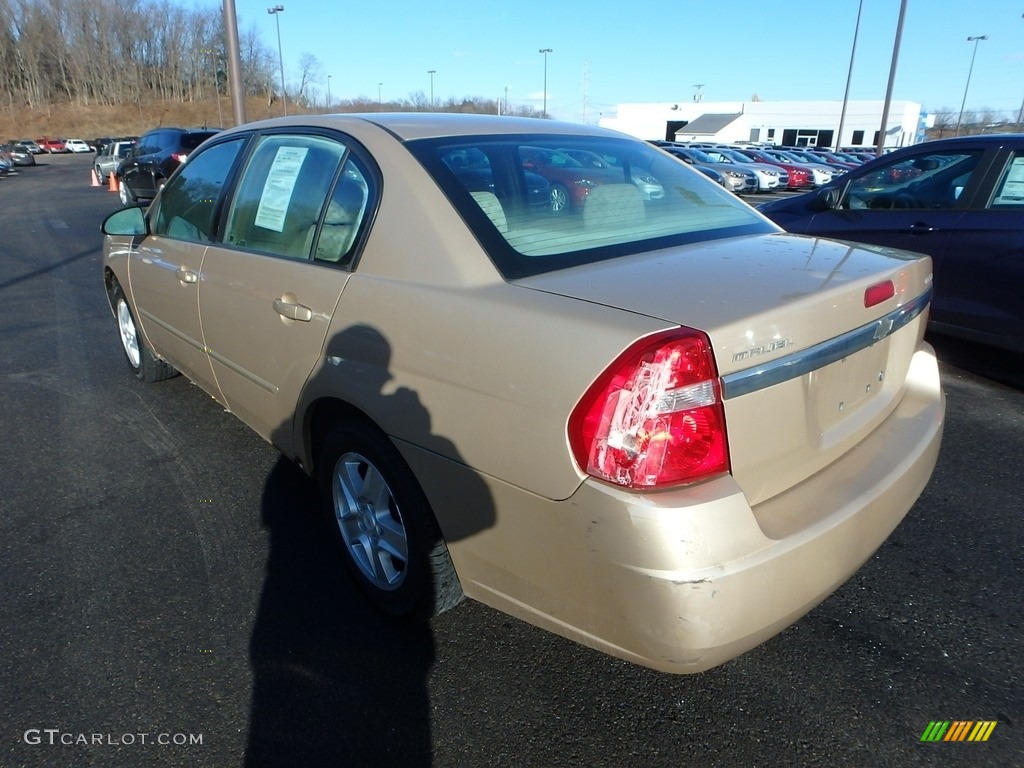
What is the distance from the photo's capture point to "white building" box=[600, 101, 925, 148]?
69.9m

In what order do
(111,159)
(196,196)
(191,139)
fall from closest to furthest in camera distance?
(196,196), (191,139), (111,159)

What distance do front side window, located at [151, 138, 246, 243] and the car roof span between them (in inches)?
14.1

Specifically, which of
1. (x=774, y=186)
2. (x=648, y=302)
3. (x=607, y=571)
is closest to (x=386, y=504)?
(x=607, y=571)

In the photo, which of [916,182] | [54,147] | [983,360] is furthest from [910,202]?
[54,147]

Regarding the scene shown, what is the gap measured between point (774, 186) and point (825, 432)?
26132mm

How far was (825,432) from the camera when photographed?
6.64 feet

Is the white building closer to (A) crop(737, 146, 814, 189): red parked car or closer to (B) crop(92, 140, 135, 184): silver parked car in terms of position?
(A) crop(737, 146, 814, 189): red parked car

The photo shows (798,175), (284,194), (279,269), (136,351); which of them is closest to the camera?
(279,269)

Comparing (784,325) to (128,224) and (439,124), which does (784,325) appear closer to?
(439,124)

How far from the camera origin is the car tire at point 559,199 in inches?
98.6

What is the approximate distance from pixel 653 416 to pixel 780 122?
85890mm

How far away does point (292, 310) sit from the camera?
2627 millimetres

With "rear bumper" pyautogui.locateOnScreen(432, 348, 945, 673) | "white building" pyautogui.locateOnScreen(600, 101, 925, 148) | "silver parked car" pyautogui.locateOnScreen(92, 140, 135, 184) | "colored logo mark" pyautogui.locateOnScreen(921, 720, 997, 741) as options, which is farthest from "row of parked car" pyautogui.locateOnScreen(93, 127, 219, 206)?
"white building" pyautogui.locateOnScreen(600, 101, 925, 148)

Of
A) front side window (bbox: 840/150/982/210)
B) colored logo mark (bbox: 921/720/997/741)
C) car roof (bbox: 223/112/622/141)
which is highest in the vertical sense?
car roof (bbox: 223/112/622/141)
